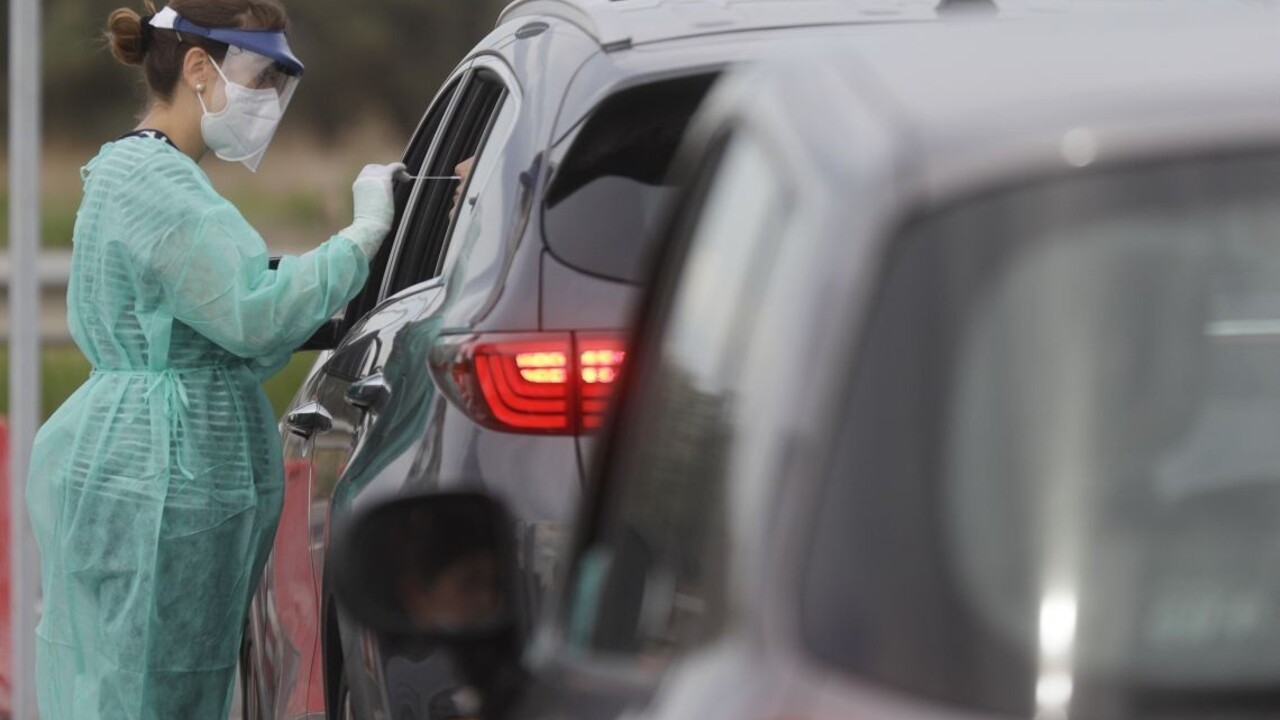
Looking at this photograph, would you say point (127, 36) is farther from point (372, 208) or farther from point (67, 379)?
point (67, 379)

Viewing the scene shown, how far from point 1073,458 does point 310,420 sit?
3.56m

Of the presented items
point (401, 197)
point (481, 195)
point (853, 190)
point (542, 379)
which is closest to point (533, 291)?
point (542, 379)

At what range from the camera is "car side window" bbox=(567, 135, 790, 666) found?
2.07 metres

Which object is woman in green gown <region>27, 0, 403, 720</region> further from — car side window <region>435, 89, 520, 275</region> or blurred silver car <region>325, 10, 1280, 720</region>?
blurred silver car <region>325, 10, 1280, 720</region>

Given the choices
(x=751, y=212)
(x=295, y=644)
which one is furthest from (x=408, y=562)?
(x=295, y=644)

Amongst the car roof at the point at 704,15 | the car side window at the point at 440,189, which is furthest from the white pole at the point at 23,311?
the car roof at the point at 704,15

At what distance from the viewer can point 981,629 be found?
182cm

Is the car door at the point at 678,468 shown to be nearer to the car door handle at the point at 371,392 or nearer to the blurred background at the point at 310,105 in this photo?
the car door handle at the point at 371,392

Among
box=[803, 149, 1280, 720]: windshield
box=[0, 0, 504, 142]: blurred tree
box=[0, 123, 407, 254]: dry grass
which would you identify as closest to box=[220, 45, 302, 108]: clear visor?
box=[803, 149, 1280, 720]: windshield

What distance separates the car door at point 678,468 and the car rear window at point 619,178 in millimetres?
1393

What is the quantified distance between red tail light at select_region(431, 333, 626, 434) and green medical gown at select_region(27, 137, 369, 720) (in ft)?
3.86

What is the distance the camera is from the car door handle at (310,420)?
514 centimetres

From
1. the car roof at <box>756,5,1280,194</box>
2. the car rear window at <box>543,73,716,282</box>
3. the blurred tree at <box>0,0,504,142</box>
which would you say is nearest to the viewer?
the car roof at <box>756,5,1280,194</box>

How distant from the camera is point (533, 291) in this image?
3.97m
